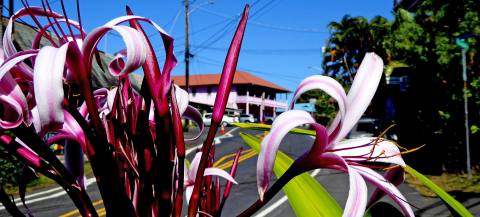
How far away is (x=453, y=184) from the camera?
10.2m

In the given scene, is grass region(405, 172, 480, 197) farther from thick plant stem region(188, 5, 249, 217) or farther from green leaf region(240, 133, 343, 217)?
thick plant stem region(188, 5, 249, 217)

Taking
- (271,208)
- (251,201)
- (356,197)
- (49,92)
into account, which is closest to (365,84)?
(356,197)

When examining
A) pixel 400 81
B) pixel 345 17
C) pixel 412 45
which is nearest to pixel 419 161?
pixel 400 81

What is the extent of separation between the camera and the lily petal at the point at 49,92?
475mm

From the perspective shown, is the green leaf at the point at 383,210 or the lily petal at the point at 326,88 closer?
the lily petal at the point at 326,88

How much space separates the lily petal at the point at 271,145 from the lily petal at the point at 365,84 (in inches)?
4.2

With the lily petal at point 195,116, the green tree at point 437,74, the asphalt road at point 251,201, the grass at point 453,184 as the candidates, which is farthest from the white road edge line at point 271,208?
the lily petal at point 195,116

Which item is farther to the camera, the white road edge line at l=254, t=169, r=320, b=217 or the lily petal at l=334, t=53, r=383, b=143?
the white road edge line at l=254, t=169, r=320, b=217

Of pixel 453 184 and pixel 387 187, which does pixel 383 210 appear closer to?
pixel 387 187

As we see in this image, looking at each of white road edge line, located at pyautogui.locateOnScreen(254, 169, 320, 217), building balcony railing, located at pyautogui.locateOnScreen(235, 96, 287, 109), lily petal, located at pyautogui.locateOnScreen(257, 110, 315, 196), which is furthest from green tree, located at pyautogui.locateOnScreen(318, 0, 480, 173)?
building balcony railing, located at pyautogui.locateOnScreen(235, 96, 287, 109)

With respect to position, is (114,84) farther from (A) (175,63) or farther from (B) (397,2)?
(B) (397,2)

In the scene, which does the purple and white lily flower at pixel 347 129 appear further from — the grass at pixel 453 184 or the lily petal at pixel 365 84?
the grass at pixel 453 184

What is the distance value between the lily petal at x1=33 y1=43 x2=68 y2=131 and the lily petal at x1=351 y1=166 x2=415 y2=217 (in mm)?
417

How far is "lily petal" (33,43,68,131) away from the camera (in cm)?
47
